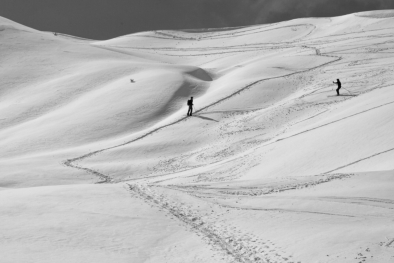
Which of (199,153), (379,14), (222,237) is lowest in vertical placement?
(222,237)

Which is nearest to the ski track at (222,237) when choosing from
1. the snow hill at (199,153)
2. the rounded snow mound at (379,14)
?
the snow hill at (199,153)

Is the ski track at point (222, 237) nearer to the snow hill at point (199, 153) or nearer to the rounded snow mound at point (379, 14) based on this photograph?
the snow hill at point (199, 153)

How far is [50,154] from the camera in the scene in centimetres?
3600

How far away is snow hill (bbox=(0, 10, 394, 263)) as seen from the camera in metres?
15.2

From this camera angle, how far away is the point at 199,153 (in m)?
35.1

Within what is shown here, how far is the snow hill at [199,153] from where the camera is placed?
1524 cm

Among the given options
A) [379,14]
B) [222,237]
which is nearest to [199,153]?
[222,237]

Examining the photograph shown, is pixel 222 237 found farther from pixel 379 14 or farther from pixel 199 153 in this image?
pixel 379 14

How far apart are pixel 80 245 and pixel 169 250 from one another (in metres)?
2.55

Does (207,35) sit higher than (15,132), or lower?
higher

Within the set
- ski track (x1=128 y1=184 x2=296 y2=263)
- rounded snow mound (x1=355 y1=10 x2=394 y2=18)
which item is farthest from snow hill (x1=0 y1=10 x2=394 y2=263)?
rounded snow mound (x1=355 y1=10 x2=394 y2=18)

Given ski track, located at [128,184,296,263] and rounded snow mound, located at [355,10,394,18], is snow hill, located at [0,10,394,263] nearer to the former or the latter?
ski track, located at [128,184,296,263]

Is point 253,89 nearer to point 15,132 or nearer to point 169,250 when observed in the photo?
point 15,132

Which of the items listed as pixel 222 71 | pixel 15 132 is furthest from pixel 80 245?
pixel 222 71
